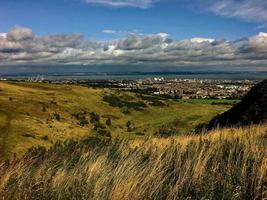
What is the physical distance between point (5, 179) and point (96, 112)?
10271 centimetres

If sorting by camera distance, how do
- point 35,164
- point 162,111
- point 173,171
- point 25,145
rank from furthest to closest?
1. point 162,111
2. point 25,145
3. point 35,164
4. point 173,171

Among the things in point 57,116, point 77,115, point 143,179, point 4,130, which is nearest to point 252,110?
point 143,179

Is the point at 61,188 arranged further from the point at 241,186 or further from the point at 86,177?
the point at 241,186

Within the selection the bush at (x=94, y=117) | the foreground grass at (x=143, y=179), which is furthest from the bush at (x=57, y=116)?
the foreground grass at (x=143, y=179)

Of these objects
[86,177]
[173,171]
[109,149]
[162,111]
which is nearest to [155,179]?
[173,171]

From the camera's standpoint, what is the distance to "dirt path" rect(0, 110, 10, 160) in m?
45.3

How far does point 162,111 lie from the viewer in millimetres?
131375

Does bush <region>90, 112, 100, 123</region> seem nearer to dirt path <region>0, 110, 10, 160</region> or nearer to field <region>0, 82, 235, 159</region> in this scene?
field <region>0, 82, 235, 159</region>

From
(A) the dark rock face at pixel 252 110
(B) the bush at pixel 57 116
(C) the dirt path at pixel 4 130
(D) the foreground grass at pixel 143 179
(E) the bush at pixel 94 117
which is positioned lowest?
(E) the bush at pixel 94 117

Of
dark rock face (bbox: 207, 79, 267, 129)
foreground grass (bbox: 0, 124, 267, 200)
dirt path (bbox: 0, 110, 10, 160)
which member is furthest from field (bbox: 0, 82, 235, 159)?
foreground grass (bbox: 0, 124, 267, 200)

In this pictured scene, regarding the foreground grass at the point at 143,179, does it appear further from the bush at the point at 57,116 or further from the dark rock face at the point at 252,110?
the bush at the point at 57,116

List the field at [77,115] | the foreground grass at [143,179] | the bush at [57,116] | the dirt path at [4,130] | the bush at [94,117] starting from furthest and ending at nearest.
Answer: the bush at [94,117], the bush at [57,116], the field at [77,115], the dirt path at [4,130], the foreground grass at [143,179]

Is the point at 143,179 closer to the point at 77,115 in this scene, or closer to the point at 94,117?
the point at 77,115

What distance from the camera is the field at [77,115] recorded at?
61544 millimetres
